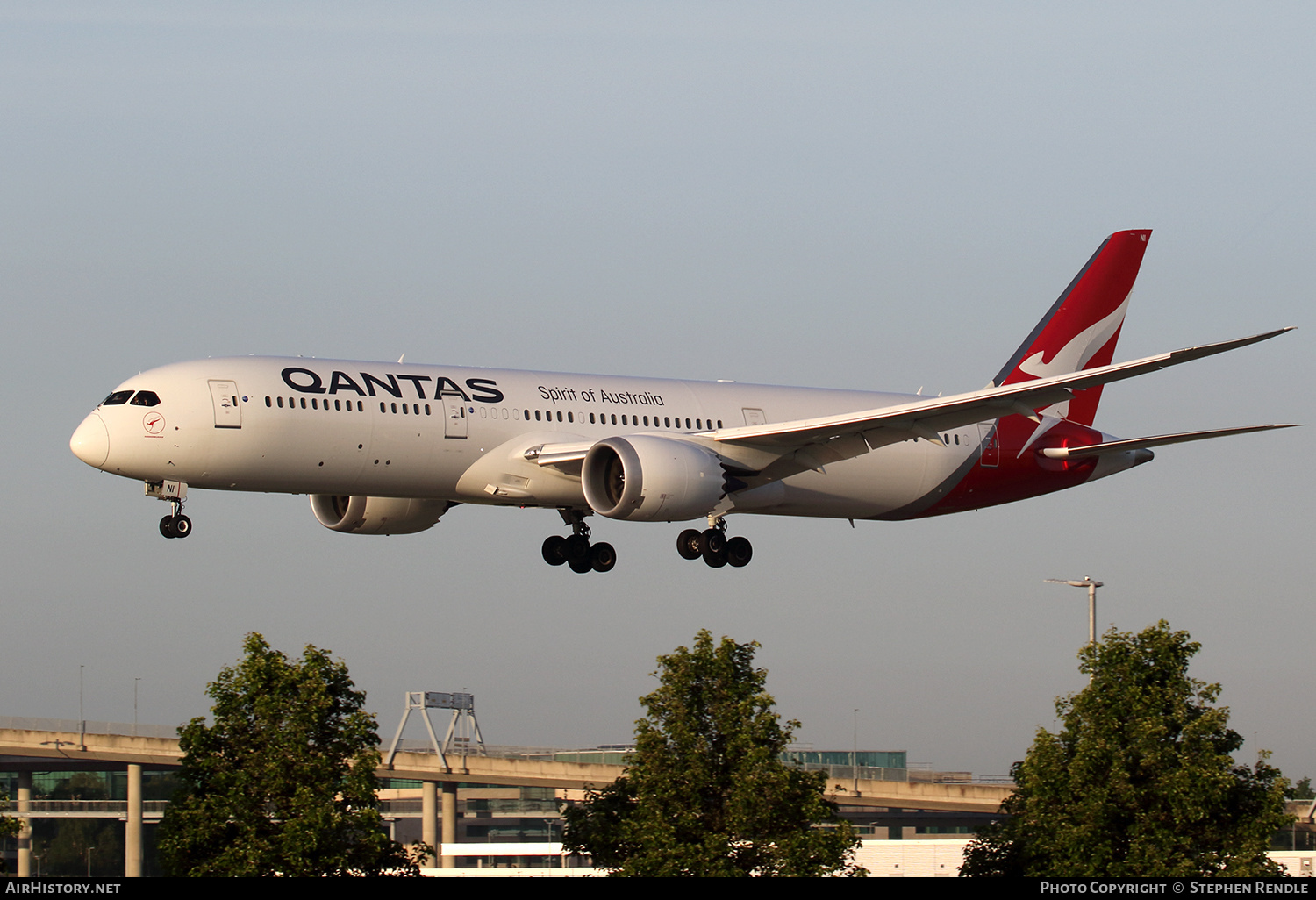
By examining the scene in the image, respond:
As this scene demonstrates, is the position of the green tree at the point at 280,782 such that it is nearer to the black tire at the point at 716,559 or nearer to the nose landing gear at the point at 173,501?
the nose landing gear at the point at 173,501

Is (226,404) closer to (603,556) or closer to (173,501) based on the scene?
(173,501)

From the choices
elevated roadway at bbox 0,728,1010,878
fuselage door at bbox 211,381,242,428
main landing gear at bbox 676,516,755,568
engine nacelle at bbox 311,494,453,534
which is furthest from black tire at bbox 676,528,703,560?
elevated roadway at bbox 0,728,1010,878

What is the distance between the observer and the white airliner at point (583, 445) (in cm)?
4644

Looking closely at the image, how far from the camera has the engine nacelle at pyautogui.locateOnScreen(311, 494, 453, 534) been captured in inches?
2168

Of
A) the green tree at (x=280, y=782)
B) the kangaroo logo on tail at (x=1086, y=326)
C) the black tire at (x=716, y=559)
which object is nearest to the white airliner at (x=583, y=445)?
the black tire at (x=716, y=559)

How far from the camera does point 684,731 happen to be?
1898 inches

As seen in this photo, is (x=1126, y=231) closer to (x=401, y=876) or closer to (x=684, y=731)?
(x=684, y=731)

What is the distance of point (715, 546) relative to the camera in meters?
52.8

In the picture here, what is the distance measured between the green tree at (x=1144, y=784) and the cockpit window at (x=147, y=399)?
24769 mm

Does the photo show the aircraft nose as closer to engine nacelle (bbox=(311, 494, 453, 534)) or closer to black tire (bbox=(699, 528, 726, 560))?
engine nacelle (bbox=(311, 494, 453, 534))

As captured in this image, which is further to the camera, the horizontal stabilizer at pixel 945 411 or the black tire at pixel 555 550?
the black tire at pixel 555 550

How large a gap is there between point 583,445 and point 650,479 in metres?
3.01

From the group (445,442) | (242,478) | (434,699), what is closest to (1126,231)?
(445,442)

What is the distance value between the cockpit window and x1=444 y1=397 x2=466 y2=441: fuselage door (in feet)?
24.5
